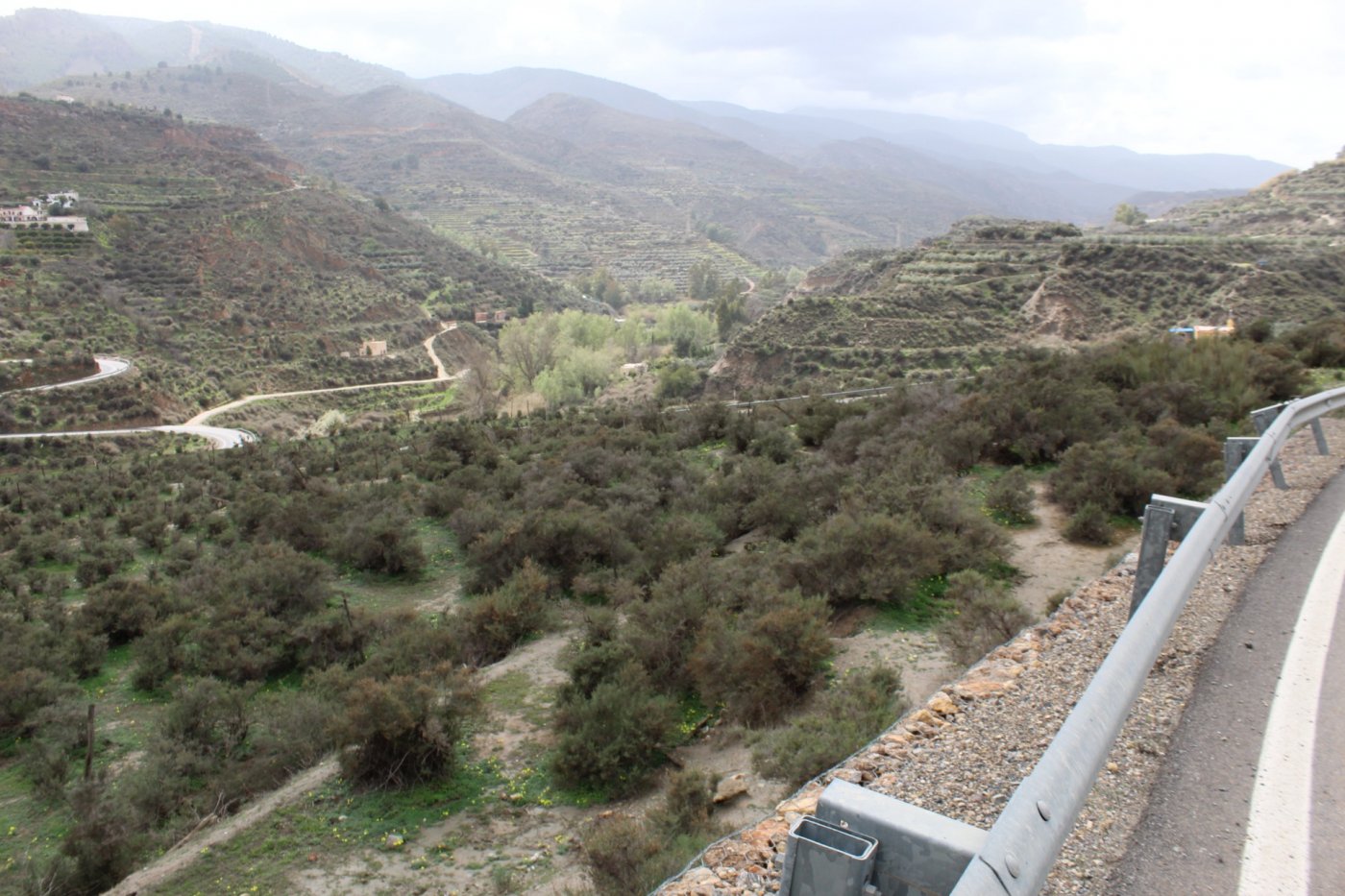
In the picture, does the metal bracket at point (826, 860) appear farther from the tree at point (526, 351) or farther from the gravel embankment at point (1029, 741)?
the tree at point (526, 351)

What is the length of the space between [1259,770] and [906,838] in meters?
2.05

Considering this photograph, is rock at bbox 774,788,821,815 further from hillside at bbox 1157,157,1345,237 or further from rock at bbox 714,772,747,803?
hillside at bbox 1157,157,1345,237

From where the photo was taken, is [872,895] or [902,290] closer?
[872,895]

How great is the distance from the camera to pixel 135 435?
127 feet

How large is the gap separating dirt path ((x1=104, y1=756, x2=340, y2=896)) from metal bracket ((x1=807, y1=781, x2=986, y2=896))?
756 centimetres

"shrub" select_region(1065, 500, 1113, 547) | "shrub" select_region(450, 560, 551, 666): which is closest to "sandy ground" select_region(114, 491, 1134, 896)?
"shrub" select_region(1065, 500, 1113, 547)

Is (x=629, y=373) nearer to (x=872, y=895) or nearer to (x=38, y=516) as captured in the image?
(x=38, y=516)

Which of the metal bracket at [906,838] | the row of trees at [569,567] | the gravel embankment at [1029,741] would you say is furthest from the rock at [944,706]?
the row of trees at [569,567]

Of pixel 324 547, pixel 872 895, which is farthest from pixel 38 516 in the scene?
pixel 872 895

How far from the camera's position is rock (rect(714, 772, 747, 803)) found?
652 centimetres

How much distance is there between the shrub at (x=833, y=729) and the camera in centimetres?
601

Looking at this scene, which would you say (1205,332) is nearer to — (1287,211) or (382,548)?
(382,548)

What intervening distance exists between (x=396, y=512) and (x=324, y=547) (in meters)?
1.76

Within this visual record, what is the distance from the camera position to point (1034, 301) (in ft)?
153
